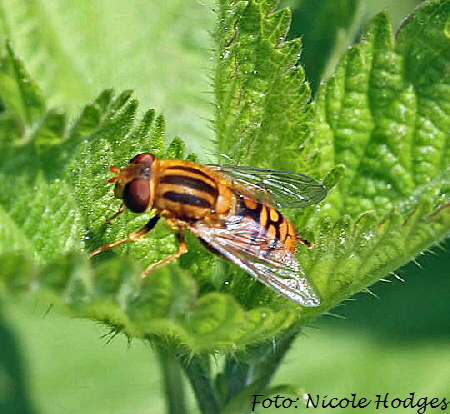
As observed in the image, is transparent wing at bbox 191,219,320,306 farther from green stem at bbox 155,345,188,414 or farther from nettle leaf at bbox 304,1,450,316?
green stem at bbox 155,345,188,414

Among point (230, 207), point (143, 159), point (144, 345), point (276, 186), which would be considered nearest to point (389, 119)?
point (276, 186)

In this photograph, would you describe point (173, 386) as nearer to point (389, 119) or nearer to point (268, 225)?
point (268, 225)

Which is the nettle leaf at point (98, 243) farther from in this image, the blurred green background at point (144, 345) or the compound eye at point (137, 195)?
the blurred green background at point (144, 345)

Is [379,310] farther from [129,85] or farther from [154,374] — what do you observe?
[129,85]

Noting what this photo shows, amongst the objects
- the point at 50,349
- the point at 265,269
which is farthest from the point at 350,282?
the point at 50,349

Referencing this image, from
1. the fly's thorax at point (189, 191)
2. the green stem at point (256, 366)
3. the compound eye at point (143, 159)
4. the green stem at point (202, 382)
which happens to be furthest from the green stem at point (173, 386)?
the compound eye at point (143, 159)
